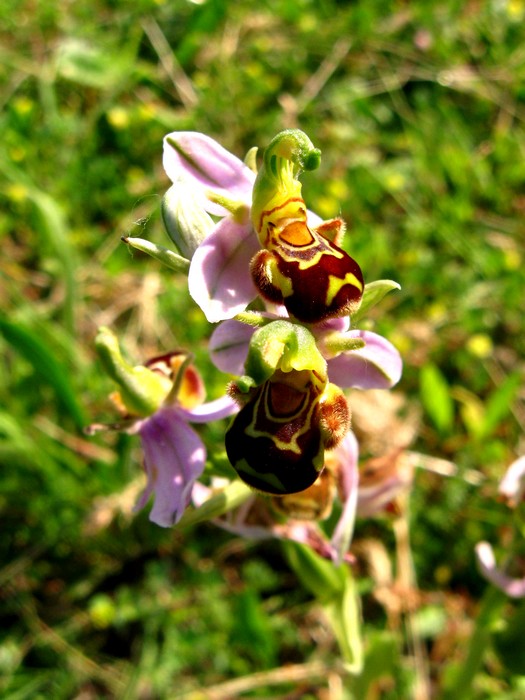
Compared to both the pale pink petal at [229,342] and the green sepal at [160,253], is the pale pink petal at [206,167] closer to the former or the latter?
the green sepal at [160,253]

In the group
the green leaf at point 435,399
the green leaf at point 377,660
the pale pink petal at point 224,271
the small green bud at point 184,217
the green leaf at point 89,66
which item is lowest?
the green leaf at point 377,660

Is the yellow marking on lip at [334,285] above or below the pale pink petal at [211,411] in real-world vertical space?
above

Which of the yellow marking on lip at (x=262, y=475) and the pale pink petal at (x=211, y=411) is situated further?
the pale pink petal at (x=211, y=411)

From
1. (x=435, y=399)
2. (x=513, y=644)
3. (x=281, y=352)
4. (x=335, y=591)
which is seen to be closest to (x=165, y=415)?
(x=281, y=352)

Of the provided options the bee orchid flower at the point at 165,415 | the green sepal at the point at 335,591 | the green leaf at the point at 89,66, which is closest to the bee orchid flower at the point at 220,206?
the bee orchid flower at the point at 165,415

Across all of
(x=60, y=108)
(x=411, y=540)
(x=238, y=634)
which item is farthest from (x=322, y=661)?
(x=60, y=108)
